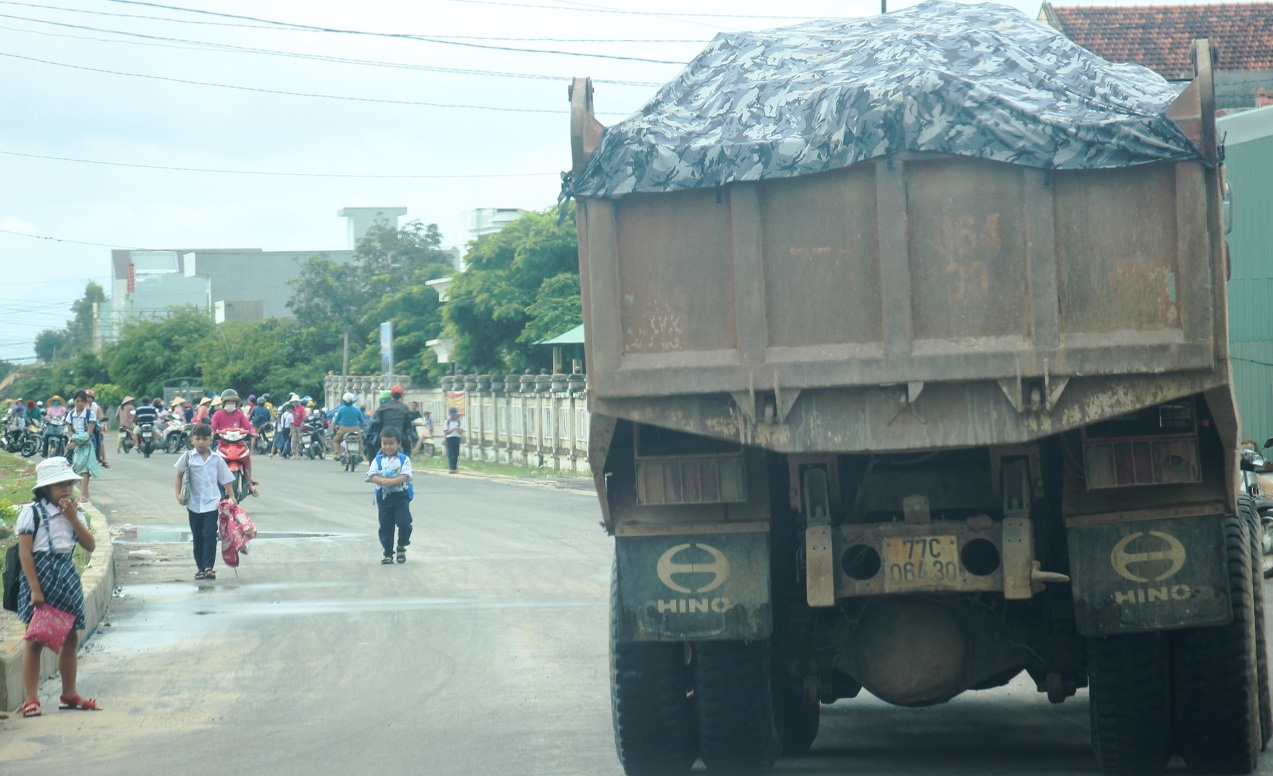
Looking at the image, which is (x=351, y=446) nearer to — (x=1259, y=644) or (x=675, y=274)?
(x=1259, y=644)

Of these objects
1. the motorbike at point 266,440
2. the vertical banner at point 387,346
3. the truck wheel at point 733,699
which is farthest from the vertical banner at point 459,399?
the truck wheel at point 733,699

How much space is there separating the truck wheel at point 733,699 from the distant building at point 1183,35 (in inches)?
1298

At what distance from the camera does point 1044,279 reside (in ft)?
20.3

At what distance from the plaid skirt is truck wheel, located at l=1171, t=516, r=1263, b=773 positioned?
6.13 m

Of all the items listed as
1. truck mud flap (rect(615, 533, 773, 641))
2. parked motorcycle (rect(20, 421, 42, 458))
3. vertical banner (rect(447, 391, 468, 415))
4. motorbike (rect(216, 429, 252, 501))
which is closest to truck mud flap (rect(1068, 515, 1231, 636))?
truck mud flap (rect(615, 533, 773, 641))

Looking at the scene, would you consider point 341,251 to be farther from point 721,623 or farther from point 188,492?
point 721,623

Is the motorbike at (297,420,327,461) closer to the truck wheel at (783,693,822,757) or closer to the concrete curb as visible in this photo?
the concrete curb

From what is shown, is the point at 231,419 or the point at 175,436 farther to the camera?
the point at 175,436

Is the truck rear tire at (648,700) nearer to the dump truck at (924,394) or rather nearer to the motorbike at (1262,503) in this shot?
the dump truck at (924,394)

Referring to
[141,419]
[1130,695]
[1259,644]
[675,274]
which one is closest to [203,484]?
[675,274]

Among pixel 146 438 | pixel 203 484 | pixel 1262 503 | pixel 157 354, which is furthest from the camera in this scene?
pixel 157 354

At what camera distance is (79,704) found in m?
9.68

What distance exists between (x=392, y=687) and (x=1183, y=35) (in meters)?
34.0

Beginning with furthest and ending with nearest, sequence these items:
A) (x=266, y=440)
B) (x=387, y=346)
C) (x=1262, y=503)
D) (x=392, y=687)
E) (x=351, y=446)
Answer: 1. (x=387, y=346)
2. (x=266, y=440)
3. (x=351, y=446)
4. (x=1262, y=503)
5. (x=392, y=687)
